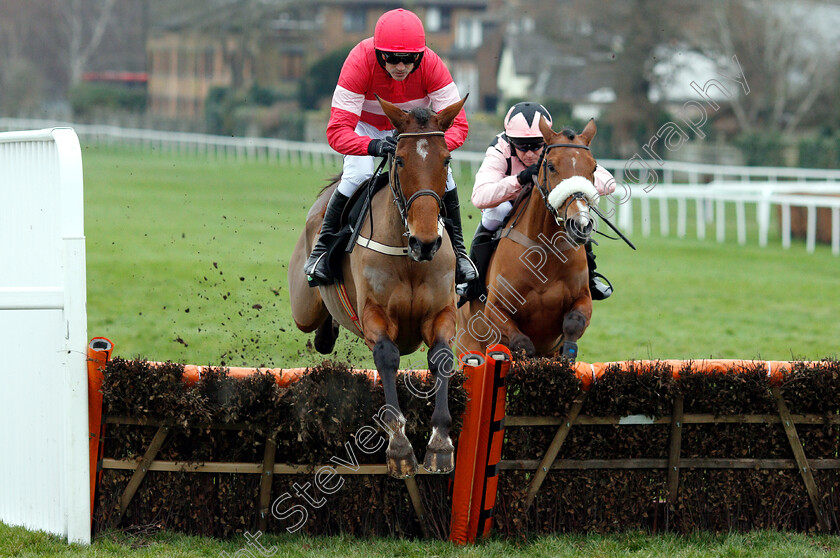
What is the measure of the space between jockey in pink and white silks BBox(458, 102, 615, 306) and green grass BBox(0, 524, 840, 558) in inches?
73.1

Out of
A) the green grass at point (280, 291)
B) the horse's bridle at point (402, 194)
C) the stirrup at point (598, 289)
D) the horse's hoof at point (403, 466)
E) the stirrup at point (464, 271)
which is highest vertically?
the horse's bridle at point (402, 194)

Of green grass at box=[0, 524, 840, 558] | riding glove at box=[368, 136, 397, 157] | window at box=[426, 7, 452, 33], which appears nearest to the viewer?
green grass at box=[0, 524, 840, 558]

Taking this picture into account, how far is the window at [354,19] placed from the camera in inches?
1966

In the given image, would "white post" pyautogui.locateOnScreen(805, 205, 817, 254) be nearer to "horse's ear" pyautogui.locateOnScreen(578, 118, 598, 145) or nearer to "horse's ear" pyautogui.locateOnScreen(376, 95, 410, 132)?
"horse's ear" pyautogui.locateOnScreen(578, 118, 598, 145)

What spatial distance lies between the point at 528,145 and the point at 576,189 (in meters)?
0.87

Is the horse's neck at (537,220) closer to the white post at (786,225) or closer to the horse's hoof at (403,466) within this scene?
the horse's hoof at (403,466)

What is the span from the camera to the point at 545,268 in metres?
5.05

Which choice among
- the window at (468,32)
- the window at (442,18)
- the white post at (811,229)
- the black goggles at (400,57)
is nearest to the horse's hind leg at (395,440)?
the black goggles at (400,57)

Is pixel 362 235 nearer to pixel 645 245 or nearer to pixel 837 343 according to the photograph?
pixel 837 343

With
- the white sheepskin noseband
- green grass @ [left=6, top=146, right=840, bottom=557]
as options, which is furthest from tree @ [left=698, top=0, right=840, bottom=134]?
the white sheepskin noseband

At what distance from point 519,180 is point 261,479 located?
2.31 metres

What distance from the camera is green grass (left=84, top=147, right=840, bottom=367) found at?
Result: 7746 millimetres

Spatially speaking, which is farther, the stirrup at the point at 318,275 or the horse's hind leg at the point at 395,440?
the stirrup at the point at 318,275

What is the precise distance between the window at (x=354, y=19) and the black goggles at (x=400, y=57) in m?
46.5
